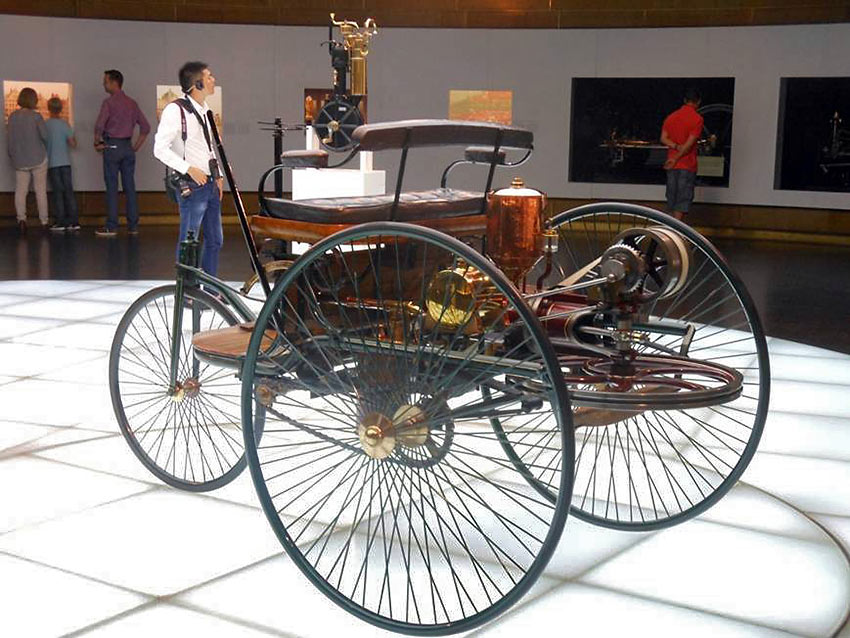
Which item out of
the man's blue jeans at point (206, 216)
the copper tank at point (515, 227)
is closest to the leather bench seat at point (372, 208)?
the copper tank at point (515, 227)

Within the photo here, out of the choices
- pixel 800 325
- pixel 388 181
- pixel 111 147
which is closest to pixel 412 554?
pixel 800 325

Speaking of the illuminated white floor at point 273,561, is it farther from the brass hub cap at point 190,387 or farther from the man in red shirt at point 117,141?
the man in red shirt at point 117,141

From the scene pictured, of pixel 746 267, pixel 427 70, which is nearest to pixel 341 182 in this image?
pixel 746 267

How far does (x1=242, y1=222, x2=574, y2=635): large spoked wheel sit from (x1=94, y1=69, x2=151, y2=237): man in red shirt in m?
10.9

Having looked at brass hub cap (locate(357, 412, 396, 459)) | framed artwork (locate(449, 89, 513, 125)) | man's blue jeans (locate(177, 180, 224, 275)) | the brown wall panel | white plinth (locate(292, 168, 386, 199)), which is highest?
the brown wall panel

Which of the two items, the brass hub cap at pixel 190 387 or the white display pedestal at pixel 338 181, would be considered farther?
the white display pedestal at pixel 338 181

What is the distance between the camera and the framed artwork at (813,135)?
1429cm

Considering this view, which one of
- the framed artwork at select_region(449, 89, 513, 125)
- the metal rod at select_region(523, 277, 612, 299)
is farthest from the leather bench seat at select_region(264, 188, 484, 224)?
the framed artwork at select_region(449, 89, 513, 125)

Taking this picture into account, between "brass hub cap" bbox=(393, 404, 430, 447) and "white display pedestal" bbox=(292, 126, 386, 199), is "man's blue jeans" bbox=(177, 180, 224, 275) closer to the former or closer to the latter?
"white display pedestal" bbox=(292, 126, 386, 199)

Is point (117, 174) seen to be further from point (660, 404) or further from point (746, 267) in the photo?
point (660, 404)

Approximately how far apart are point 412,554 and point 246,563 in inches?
20.0

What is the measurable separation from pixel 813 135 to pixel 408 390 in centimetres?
1276

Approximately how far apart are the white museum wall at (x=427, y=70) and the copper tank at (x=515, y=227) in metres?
12.1

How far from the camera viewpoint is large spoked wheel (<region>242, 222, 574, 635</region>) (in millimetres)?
2826
